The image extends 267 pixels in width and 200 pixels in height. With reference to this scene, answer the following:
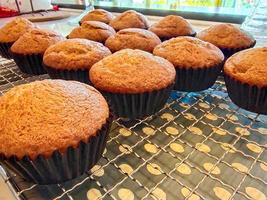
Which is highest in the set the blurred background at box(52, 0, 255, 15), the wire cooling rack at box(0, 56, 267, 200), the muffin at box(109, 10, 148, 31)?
the muffin at box(109, 10, 148, 31)

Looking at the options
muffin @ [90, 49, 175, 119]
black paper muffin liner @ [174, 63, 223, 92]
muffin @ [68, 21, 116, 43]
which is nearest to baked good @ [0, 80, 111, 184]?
muffin @ [90, 49, 175, 119]

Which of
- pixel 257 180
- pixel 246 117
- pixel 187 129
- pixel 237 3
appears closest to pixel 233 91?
pixel 246 117

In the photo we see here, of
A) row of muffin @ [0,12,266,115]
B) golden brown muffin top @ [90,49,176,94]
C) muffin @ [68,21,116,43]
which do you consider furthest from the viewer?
muffin @ [68,21,116,43]

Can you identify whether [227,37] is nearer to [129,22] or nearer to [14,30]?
[129,22]

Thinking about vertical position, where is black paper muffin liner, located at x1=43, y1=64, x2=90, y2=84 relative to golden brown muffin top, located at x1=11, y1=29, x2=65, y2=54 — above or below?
below

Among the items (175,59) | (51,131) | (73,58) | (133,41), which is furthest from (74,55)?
(51,131)

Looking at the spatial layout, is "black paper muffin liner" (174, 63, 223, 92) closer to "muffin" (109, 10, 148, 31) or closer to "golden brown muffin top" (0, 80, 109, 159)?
"golden brown muffin top" (0, 80, 109, 159)
